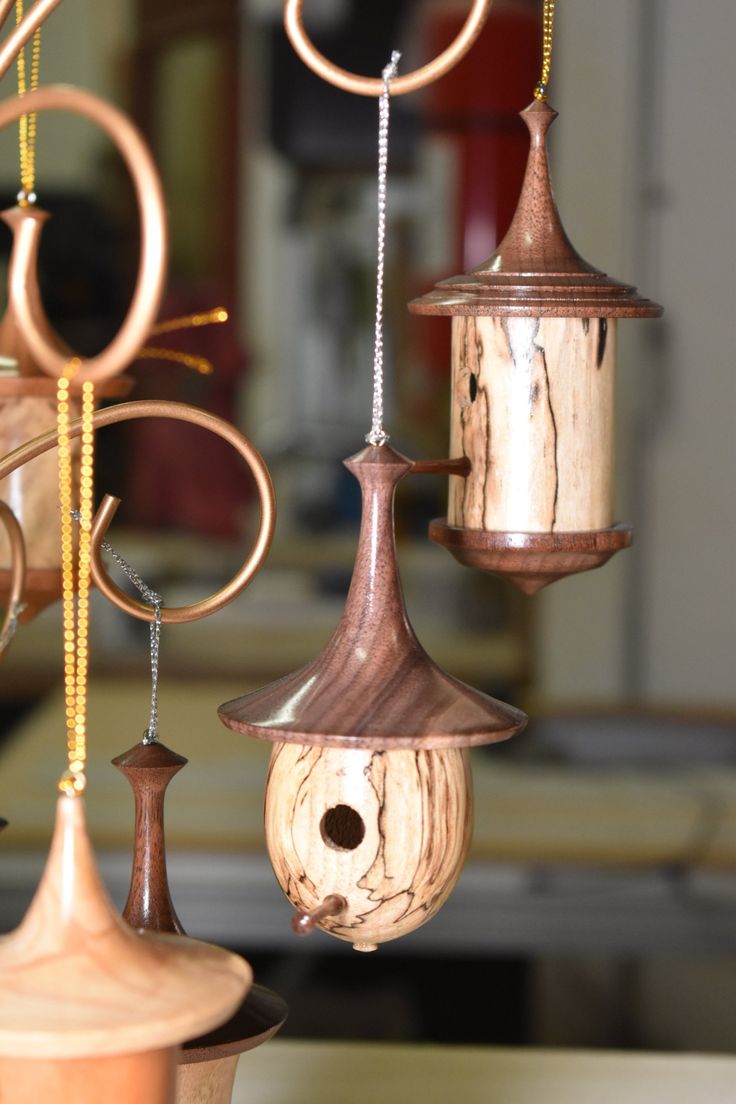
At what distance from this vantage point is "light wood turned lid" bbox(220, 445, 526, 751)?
0.66 metres

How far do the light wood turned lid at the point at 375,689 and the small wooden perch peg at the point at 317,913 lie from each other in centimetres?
8

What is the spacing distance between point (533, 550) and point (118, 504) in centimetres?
23

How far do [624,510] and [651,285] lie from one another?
1.56 feet

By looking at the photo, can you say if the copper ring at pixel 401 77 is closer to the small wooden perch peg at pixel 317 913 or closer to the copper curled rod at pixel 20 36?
the copper curled rod at pixel 20 36

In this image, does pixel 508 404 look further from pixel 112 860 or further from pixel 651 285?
pixel 651 285

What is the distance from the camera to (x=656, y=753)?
7.60 ft

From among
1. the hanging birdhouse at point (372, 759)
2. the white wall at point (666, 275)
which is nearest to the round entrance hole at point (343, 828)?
the hanging birdhouse at point (372, 759)

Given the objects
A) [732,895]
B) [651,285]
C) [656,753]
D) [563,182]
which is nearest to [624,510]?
[651,285]

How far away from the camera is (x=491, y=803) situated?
1.95m

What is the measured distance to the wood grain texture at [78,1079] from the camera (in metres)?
0.55

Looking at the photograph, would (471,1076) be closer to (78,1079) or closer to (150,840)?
(150,840)

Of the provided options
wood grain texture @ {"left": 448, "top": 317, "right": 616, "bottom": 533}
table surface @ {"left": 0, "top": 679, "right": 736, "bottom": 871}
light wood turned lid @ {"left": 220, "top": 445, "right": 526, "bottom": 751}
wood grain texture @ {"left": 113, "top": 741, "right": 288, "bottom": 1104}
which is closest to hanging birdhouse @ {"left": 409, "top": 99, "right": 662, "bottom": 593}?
wood grain texture @ {"left": 448, "top": 317, "right": 616, "bottom": 533}

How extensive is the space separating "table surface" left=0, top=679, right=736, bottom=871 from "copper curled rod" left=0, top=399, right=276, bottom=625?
1055 millimetres

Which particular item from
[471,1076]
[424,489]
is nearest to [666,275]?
[424,489]
